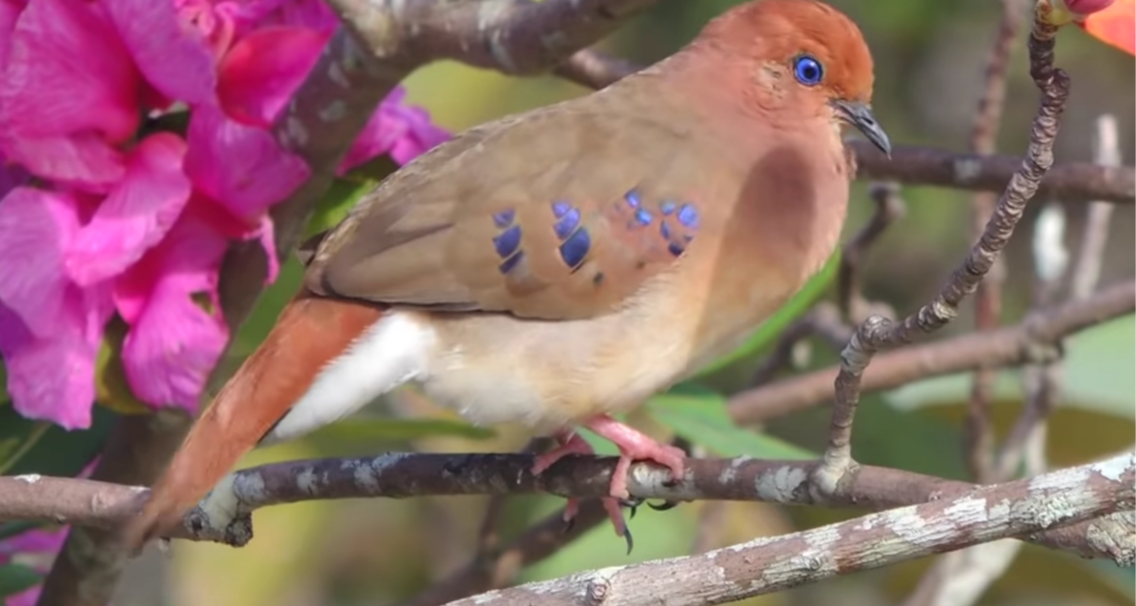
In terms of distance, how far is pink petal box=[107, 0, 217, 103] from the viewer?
182 centimetres

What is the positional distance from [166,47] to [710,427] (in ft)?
2.66

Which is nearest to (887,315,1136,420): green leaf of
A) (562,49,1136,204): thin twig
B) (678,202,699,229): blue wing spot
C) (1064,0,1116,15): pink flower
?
(562,49,1136,204): thin twig

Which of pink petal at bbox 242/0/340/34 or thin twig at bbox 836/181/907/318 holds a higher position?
pink petal at bbox 242/0/340/34

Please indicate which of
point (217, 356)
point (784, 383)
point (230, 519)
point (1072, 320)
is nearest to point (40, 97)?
point (217, 356)

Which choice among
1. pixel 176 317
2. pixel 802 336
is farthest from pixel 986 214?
pixel 176 317

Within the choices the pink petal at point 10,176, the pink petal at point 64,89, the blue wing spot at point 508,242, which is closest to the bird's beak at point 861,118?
the blue wing spot at point 508,242

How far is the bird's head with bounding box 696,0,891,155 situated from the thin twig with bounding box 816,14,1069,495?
2.43ft

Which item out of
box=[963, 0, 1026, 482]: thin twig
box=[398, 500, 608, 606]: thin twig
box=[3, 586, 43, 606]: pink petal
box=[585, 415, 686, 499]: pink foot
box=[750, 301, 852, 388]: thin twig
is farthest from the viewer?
box=[750, 301, 852, 388]: thin twig

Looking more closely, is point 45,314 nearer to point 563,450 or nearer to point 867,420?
point 563,450

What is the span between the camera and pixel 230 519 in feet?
5.68

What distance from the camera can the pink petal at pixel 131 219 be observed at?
71.7 inches

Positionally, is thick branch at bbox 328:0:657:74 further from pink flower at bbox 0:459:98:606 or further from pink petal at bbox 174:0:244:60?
pink flower at bbox 0:459:98:606

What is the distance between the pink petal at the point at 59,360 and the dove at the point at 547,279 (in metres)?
0.17

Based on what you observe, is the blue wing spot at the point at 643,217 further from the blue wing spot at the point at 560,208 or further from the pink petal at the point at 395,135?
the pink petal at the point at 395,135
